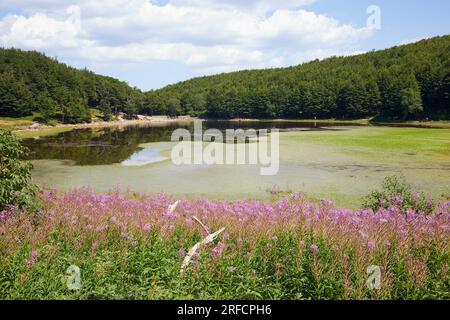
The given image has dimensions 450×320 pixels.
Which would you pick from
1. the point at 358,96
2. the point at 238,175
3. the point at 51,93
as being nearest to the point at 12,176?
the point at 238,175

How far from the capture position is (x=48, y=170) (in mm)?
28125

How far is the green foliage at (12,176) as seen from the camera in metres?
8.91

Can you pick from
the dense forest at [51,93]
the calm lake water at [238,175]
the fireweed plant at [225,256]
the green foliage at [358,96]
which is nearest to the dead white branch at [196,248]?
the fireweed plant at [225,256]

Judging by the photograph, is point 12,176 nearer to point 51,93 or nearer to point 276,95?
point 51,93

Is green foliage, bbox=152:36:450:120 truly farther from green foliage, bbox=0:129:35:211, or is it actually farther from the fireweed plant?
green foliage, bbox=0:129:35:211

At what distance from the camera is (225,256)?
22.5 ft

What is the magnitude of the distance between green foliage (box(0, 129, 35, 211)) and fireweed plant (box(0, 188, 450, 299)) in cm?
52

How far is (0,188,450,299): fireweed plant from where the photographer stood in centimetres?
609

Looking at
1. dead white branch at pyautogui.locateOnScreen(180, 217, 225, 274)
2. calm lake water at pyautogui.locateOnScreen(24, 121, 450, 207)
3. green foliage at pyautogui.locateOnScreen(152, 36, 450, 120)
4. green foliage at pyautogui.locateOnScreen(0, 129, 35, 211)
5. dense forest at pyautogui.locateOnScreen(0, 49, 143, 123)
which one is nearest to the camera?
dead white branch at pyautogui.locateOnScreen(180, 217, 225, 274)

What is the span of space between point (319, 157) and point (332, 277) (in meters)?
27.2

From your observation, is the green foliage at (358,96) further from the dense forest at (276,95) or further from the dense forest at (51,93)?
the dense forest at (51,93)

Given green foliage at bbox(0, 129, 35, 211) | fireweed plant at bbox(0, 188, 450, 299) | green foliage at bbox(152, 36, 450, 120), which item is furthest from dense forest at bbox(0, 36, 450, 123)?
green foliage at bbox(0, 129, 35, 211)

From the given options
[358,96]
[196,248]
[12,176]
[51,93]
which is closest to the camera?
[196,248]

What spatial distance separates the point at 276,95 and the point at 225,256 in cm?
15003
